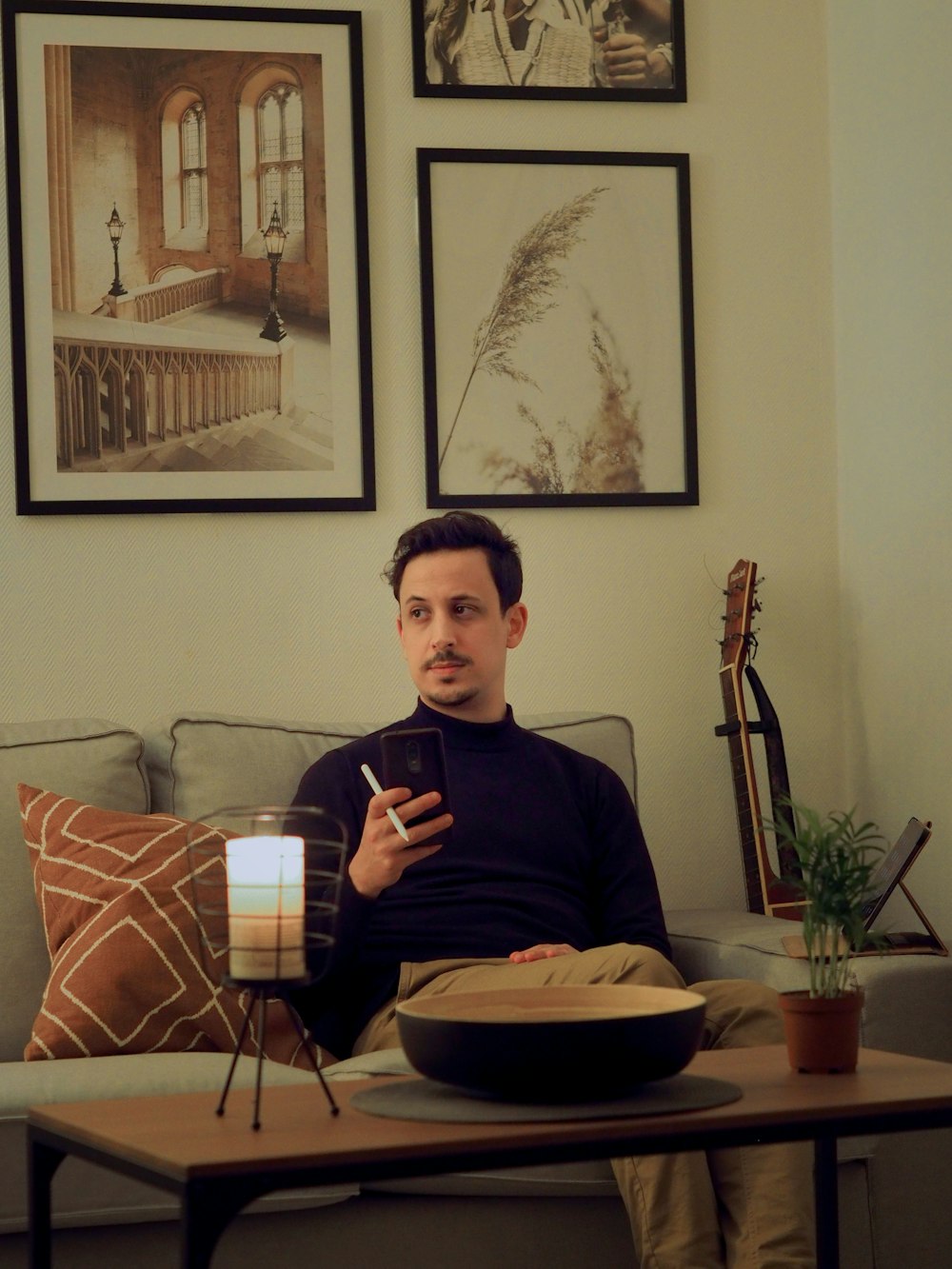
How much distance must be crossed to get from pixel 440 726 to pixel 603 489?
2.53 feet

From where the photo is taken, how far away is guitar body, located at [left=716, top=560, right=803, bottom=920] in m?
2.80

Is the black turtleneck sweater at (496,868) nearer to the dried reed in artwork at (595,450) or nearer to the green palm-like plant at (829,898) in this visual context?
the dried reed in artwork at (595,450)

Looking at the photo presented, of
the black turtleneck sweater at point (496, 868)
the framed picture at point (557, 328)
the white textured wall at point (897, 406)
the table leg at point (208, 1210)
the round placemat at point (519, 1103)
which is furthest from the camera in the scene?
the framed picture at point (557, 328)

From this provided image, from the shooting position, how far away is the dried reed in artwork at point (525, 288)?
3.03 meters

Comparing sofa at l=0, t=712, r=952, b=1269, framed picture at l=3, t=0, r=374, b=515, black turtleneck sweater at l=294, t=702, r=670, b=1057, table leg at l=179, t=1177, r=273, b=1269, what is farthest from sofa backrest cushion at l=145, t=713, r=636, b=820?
table leg at l=179, t=1177, r=273, b=1269

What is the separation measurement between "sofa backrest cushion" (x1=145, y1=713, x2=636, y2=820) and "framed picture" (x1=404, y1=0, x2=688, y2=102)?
129cm

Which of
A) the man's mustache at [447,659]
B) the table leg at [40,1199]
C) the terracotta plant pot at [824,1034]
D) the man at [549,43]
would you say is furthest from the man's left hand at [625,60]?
the table leg at [40,1199]

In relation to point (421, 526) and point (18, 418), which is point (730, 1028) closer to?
point (421, 526)

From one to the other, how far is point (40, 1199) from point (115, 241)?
1.99m

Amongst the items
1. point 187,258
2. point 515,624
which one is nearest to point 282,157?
point 187,258

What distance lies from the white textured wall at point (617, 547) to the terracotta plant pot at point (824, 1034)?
163 centimetres

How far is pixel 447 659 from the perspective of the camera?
2469 mm

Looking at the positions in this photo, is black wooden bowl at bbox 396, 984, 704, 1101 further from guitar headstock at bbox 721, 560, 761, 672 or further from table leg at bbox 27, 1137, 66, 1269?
guitar headstock at bbox 721, 560, 761, 672

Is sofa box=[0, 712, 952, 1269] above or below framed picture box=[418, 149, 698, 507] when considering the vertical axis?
below
